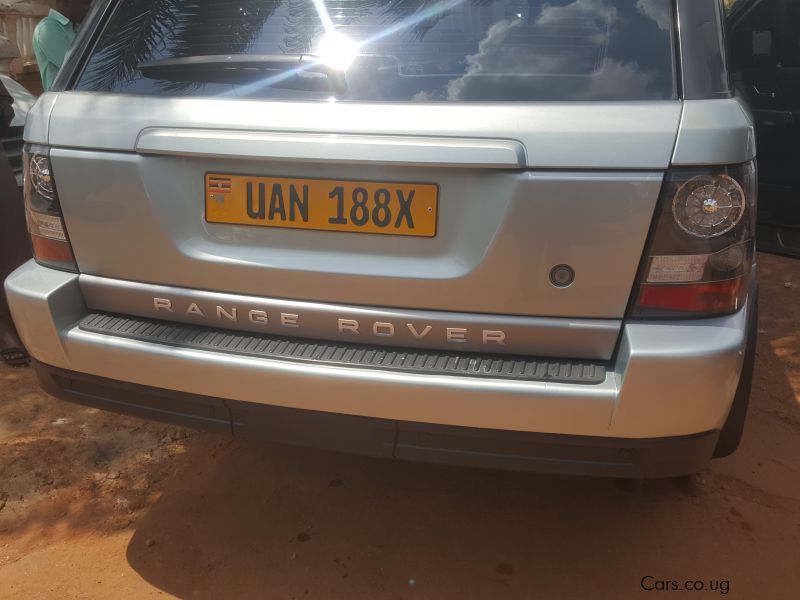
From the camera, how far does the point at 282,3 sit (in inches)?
83.3

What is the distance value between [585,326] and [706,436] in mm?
406

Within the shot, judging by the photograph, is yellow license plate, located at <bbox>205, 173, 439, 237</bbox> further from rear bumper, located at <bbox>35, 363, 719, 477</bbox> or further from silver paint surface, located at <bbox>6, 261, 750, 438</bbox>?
rear bumper, located at <bbox>35, 363, 719, 477</bbox>

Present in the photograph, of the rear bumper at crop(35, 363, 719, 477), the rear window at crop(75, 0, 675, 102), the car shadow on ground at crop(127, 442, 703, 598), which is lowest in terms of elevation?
the car shadow on ground at crop(127, 442, 703, 598)

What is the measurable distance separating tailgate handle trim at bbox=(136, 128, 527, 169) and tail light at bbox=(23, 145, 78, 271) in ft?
1.13

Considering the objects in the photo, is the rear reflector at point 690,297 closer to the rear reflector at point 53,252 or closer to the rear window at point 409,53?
the rear window at point 409,53

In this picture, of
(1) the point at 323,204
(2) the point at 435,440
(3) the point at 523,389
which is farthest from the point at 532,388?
(1) the point at 323,204

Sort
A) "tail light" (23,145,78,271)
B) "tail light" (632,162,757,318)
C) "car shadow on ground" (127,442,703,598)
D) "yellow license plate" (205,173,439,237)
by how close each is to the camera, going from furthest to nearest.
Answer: "car shadow on ground" (127,442,703,598) → "tail light" (23,145,78,271) → "yellow license plate" (205,173,439,237) → "tail light" (632,162,757,318)

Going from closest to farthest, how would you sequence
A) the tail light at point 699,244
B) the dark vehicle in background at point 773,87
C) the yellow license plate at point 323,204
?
the tail light at point 699,244 < the yellow license plate at point 323,204 < the dark vehicle in background at point 773,87

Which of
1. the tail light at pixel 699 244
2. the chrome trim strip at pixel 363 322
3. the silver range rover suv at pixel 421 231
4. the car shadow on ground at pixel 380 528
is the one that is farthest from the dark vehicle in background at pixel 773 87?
the chrome trim strip at pixel 363 322

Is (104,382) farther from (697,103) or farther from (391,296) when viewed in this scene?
(697,103)

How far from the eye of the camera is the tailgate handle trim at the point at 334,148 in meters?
1.75

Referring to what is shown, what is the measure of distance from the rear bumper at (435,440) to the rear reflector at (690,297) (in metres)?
0.31

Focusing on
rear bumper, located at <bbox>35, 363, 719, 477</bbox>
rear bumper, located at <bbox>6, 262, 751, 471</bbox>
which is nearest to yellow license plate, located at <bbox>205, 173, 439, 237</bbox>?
rear bumper, located at <bbox>6, 262, 751, 471</bbox>

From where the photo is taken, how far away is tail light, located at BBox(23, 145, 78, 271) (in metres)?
2.10
